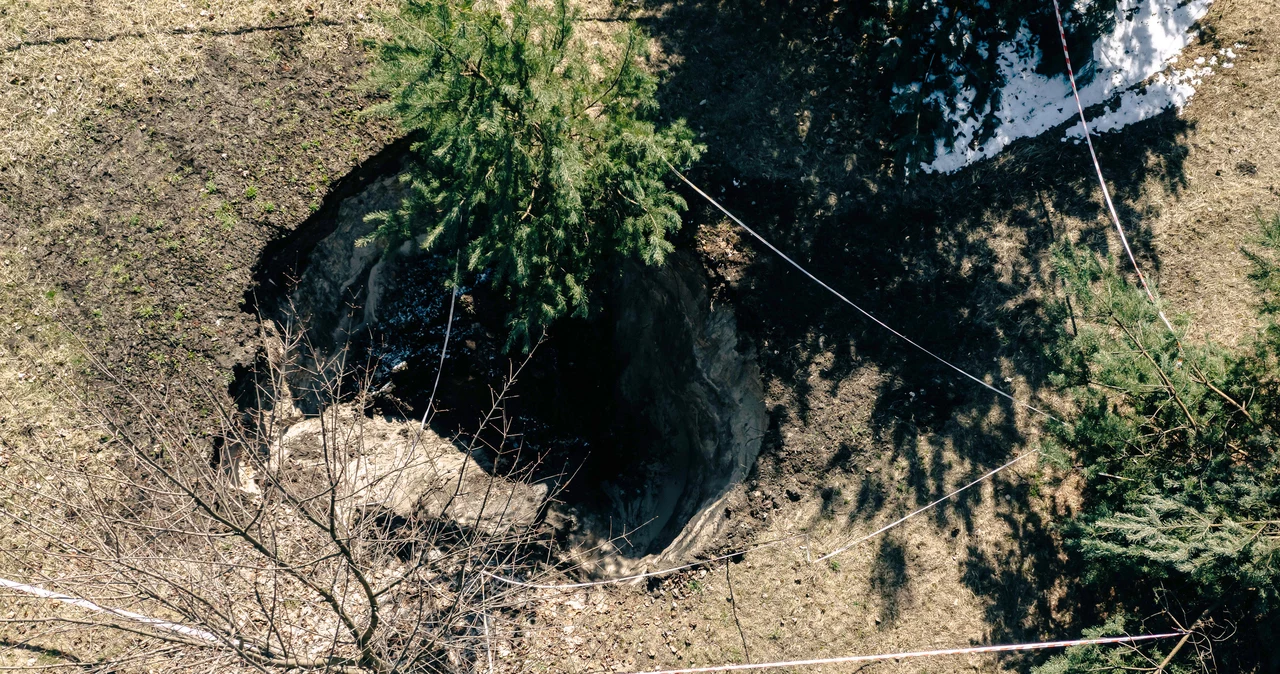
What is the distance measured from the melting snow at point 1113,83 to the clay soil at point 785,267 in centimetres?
19

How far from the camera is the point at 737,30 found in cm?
830

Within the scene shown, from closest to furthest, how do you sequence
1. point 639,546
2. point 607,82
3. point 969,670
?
point 607,82
point 969,670
point 639,546

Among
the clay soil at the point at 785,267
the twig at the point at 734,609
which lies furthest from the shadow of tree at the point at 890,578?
the twig at the point at 734,609

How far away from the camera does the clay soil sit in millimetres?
7629

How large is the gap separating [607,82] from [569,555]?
5.04 m

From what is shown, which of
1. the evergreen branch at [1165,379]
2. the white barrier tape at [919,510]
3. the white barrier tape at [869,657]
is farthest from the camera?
the white barrier tape at [919,510]

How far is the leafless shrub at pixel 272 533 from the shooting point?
19.0ft

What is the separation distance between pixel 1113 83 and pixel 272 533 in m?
9.27

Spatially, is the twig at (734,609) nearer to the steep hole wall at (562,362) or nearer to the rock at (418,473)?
the steep hole wall at (562,362)

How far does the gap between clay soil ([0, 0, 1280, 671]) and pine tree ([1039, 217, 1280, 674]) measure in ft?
3.20

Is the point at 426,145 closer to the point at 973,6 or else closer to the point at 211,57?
the point at 211,57

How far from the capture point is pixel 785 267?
26.2 feet

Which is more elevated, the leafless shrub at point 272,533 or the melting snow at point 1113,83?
the melting snow at point 1113,83

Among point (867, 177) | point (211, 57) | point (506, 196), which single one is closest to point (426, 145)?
point (506, 196)
